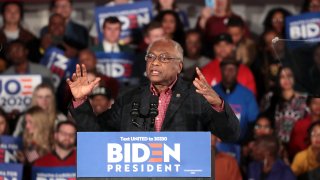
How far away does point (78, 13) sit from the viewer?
1287 centimetres

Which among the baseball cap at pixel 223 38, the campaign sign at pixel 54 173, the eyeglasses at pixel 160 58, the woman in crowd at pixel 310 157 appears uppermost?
the baseball cap at pixel 223 38

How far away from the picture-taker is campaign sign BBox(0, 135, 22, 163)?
396 inches

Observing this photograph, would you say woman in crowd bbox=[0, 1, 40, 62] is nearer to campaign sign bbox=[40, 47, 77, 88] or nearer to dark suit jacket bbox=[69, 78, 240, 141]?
campaign sign bbox=[40, 47, 77, 88]

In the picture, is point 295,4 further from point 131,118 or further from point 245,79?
point 131,118

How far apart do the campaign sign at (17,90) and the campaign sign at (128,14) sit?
1080mm

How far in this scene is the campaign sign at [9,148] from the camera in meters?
10.0

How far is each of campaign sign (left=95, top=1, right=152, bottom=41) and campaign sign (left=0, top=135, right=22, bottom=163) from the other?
1968 mm

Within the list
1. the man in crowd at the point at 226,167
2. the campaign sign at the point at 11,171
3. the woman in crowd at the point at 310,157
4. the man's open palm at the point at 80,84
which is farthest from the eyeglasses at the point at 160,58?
the woman in crowd at the point at 310,157

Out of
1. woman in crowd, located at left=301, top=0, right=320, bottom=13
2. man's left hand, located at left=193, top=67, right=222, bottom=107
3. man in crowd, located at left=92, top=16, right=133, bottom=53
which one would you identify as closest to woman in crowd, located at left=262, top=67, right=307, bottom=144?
woman in crowd, located at left=301, top=0, right=320, bottom=13

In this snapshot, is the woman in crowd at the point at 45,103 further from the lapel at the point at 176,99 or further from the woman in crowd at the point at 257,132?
the lapel at the point at 176,99

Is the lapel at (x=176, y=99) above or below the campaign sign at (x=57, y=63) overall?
below

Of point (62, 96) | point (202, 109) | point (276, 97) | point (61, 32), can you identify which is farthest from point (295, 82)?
point (61, 32)

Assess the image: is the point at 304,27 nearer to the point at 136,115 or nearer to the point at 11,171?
the point at 11,171

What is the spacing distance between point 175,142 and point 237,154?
4.16 metres
